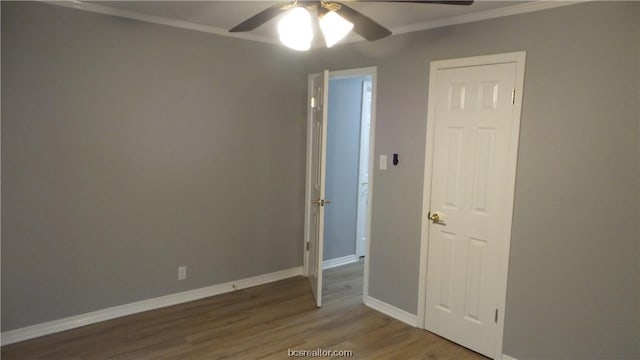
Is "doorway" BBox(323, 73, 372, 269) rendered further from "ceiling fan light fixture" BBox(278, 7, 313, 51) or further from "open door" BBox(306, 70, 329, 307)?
"ceiling fan light fixture" BBox(278, 7, 313, 51)

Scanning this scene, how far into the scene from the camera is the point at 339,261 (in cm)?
501

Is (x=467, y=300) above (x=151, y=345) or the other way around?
above

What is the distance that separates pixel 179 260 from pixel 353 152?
2344 millimetres

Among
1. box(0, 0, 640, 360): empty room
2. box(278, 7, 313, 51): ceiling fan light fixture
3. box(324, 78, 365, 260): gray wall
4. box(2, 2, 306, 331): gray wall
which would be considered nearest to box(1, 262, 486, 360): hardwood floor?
box(0, 0, 640, 360): empty room

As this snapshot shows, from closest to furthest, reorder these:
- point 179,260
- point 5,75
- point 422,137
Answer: point 5,75 < point 422,137 < point 179,260

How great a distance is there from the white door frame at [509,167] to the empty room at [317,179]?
14 millimetres

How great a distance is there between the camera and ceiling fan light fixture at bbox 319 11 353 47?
208 centimetres

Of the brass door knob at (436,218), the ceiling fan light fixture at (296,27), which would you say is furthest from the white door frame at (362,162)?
the ceiling fan light fixture at (296,27)

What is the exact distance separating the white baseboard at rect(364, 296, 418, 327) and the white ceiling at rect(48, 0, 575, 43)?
236cm

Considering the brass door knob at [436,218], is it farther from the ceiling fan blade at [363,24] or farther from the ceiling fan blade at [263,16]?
the ceiling fan blade at [263,16]

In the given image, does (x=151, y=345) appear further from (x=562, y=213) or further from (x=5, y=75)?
(x=562, y=213)

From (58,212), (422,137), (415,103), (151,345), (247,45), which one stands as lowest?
(151,345)

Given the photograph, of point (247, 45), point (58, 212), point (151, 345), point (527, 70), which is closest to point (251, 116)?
point (247, 45)

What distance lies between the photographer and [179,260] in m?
3.74
